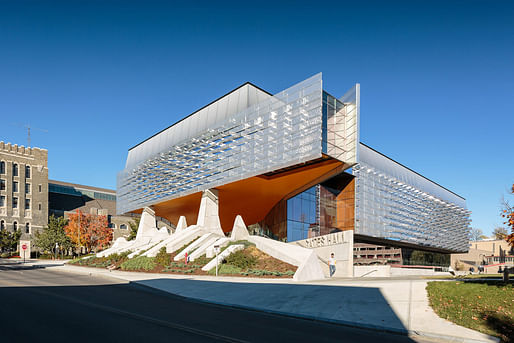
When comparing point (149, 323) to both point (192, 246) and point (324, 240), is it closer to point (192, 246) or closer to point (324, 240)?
point (192, 246)

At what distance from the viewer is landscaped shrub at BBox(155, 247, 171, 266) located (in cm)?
3190

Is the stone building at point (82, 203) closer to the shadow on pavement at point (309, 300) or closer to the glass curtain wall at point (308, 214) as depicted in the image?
the glass curtain wall at point (308, 214)

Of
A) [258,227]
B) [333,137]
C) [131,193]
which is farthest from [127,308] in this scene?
[131,193]

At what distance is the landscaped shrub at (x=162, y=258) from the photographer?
31.9 m

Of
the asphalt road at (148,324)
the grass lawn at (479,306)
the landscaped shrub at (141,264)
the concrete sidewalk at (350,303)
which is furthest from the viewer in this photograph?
the landscaped shrub at (141,264)

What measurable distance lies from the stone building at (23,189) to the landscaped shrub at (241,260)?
59.8m

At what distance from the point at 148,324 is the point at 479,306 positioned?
9.64m

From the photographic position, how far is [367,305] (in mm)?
12797

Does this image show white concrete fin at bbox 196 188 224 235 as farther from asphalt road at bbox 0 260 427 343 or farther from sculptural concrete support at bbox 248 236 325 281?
asphalt road at bbox 0 260 427 343

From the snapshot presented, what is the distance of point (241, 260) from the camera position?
2716 centimetres

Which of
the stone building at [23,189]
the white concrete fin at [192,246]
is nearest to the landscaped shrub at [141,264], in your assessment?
the white concrete fin at [192,246]

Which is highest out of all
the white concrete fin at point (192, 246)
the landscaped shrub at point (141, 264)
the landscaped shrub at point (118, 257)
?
the white concrete fin at point (192, 246)

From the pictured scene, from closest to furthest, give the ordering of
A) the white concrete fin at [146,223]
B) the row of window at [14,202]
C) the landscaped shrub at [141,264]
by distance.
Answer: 1. the landscaped shrub at [141,264]
2. the white concrete fin at [146,223]
3. the row of window at [14,202]

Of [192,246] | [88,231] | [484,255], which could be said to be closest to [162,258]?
[192,246]
